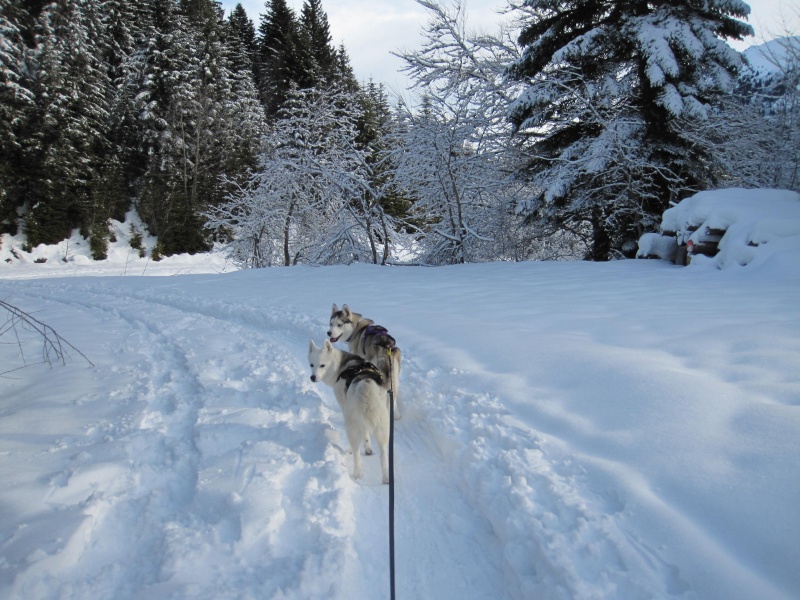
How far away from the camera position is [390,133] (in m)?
14.0

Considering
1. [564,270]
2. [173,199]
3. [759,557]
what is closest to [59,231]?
[173,199]

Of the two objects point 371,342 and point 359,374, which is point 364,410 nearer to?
point 359,374

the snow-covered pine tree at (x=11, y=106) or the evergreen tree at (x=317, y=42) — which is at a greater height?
the evergreen tree at (x=317, y=42)

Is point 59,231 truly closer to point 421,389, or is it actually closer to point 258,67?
point 258,67

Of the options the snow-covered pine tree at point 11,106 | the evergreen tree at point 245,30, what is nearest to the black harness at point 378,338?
the snow-covered pine tree at point 11,106

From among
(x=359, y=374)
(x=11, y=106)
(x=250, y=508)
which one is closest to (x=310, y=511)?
(x=250, y=508)

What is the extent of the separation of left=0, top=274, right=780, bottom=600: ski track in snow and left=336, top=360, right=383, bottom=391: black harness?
57 cm

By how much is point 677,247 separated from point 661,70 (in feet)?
13.7

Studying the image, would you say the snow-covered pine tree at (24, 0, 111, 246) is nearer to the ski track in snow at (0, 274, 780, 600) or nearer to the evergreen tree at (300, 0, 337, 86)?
the evergreen tree at (300, 0, 337, 86)

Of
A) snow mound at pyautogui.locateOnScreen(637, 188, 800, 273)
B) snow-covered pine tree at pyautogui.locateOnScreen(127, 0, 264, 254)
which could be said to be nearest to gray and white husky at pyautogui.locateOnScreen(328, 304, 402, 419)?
snow mound at pyautogui.locateOnScreen(637, 188, 800, 273)

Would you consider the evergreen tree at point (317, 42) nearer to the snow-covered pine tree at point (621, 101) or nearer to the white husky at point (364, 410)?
the snow-covered pine tree at point (621, 101)

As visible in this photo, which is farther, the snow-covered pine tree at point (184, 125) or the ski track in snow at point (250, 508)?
the snow-covered pine tree at point (184, 125)

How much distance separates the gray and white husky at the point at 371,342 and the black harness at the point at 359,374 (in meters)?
0.20

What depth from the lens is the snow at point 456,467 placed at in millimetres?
2213
